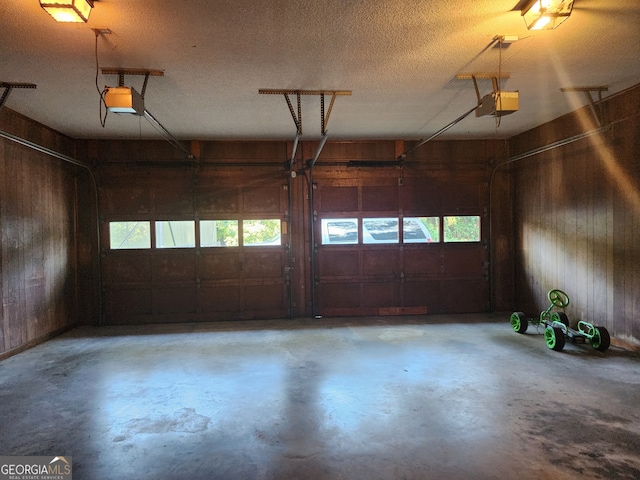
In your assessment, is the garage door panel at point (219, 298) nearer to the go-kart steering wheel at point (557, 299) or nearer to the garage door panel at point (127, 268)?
the garage door panel at point (127, 268)

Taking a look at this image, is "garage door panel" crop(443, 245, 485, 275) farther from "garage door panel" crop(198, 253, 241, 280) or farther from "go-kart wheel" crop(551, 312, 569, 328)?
"garage door panel" crop(198, 253, 241, 280)

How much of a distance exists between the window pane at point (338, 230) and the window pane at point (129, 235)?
2.89m

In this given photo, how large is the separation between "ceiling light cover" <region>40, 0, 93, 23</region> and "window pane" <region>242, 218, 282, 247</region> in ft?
12.7

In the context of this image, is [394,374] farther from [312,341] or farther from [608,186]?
[608,186]

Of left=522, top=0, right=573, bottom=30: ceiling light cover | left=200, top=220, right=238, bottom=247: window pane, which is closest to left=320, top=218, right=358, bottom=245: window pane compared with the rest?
left=200, top=220, right=238, bottom=247: window pane

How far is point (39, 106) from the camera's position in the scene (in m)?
4.23

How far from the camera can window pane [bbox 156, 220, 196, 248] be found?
5.89 meters

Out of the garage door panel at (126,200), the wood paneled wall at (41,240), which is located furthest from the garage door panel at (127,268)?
the garage door panel at (126,200)

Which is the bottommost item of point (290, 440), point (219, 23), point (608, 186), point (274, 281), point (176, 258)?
point (290, 440)

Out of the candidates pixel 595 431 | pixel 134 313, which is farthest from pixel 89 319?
pixel 595 431

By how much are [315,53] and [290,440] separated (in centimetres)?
300

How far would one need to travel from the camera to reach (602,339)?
4.02m

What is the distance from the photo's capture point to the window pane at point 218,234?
596cm

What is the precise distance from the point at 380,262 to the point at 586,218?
9.56ft
